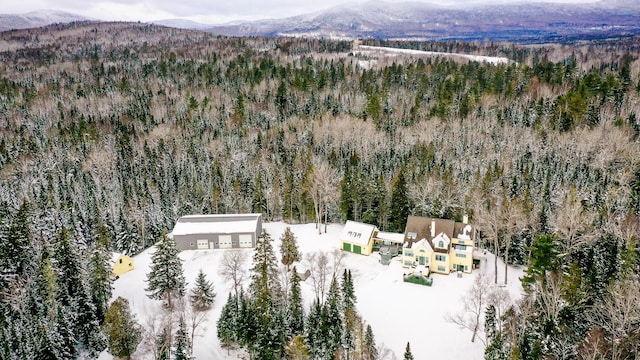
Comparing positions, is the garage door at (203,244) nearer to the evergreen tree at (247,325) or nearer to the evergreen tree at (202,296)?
the evergreen tree at (202,296)

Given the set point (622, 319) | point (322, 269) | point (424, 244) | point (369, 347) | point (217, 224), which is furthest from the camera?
point (217, 224)

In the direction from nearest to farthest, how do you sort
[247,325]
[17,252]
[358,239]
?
[247,325] → [17,252] → [358,239]

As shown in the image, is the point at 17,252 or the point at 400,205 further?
the point at 400,205

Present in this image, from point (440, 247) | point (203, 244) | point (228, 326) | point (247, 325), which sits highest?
point (440, 247)

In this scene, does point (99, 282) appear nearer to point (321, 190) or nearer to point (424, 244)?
point (321, 190)

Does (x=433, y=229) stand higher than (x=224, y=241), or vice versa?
(x=433, y=229)

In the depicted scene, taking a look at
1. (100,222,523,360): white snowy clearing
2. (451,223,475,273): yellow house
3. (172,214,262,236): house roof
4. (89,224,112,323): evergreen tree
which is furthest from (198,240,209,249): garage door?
(451,223,475,273): yellow house

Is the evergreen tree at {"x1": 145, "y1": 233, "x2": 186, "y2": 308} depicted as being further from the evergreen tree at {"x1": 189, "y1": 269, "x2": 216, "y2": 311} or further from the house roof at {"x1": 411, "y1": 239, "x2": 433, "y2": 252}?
the house roof at {"x1": 411, "y1": 239, "x2": 433, "y2": 252}

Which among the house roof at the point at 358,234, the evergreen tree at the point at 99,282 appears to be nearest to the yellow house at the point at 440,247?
the house roof at the point at 358,234

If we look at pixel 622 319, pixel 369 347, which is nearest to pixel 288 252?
pixel 369 347
